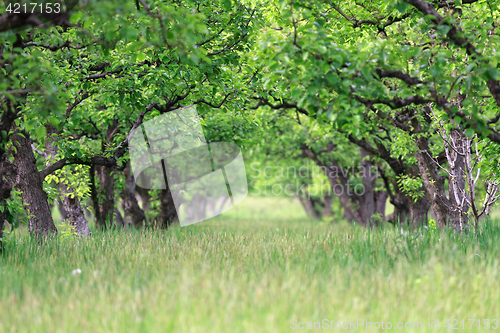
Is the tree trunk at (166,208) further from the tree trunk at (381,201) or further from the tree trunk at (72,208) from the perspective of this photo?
the tree trunk at (381,201)

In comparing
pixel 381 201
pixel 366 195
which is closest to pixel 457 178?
pixel 366 195

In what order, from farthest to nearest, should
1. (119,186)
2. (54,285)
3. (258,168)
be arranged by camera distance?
(258,168)
(119,186)
(54,285)

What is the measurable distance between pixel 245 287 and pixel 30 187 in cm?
560

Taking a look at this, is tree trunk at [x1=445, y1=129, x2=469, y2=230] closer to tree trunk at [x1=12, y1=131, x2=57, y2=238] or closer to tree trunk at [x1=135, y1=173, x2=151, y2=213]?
tree trunk at [x1=12, y1=131, x2=57, y2=238]

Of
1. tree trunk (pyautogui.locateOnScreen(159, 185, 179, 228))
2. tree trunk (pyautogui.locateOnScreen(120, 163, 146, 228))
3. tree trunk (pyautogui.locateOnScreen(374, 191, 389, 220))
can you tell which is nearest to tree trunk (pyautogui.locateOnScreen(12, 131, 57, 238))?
tree trunk (pyautogui.locateOnScreen(120, 163, 146, 228))

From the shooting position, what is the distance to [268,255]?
18.9 ft

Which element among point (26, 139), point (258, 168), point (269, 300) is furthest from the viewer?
point (258, 168)

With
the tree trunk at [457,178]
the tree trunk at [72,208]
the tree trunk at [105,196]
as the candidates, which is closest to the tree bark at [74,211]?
the tree trunk at [72,208]

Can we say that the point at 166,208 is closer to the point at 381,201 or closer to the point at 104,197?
the point at 104,197

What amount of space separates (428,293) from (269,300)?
1.85 metres

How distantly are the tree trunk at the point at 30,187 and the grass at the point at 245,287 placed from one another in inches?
59.0

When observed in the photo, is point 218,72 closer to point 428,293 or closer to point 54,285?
point 54,285

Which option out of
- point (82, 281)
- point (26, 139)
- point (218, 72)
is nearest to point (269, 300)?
point (82, 281)

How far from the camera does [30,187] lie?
743cm
